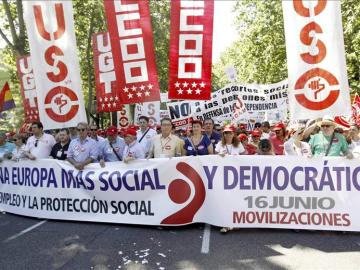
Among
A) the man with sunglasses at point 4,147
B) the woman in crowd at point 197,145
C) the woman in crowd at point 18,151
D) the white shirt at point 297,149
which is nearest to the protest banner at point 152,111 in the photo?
the woman in crowd at point 18,151

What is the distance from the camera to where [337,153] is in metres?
6.78

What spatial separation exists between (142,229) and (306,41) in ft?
12.9

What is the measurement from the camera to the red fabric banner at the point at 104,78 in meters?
10.7

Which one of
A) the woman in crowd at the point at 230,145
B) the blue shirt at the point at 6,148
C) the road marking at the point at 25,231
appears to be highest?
the woman in crowd at the point at 230,145

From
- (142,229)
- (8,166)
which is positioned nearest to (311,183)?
(142,229)

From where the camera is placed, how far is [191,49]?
7.76 metres

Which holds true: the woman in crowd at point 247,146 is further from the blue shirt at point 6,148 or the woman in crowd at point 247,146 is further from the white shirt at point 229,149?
the blue shirt at point 6,148

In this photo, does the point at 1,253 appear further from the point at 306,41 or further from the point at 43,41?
the point at 306,41

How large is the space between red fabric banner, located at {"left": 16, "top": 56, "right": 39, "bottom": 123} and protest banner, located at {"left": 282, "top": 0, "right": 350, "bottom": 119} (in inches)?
383

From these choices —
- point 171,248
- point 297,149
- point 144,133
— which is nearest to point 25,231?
point 171,248

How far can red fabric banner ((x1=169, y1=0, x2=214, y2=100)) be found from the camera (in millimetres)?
7621

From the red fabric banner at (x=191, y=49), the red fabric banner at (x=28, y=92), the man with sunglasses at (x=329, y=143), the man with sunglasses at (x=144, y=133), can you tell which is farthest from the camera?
the red fabric banner at (x=28, y=92)

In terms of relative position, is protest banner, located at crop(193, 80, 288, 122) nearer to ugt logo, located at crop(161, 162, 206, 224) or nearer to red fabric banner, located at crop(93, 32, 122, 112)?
red fabric banner, located at crop(93, 32, 122, 112)

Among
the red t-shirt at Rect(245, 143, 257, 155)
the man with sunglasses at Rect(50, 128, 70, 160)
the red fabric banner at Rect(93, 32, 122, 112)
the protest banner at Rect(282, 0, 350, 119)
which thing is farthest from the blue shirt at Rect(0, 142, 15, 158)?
the protest banner at Rect(282, 0, 350, 119)
